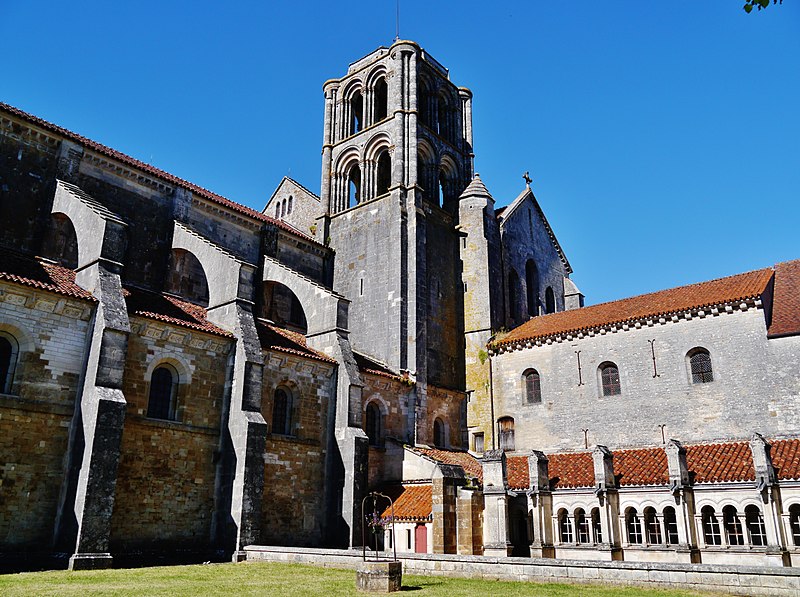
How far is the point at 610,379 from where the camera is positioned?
→ 2841 centimetres

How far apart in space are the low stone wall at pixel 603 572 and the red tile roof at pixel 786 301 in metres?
14.8

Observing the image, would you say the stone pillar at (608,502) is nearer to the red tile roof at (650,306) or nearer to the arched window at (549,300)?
the red tile roof at (650,306)

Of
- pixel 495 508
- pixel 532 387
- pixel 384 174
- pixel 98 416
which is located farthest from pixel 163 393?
pixel 384 174

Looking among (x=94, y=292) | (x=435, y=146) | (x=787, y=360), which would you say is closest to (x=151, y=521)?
(x=94, y=292)

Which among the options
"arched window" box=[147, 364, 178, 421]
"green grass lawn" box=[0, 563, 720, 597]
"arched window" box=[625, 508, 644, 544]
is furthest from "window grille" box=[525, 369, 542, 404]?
"arched window" box=[147, 364, 178, 421]

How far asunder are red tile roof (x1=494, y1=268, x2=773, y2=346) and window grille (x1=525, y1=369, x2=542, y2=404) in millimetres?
1775

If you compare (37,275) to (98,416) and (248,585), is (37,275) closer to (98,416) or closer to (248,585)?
(98,416)

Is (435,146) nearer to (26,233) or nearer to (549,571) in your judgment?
(26,233)

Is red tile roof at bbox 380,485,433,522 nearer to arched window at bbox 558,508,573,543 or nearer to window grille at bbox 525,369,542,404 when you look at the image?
arched window at bbox 558,508,573,543

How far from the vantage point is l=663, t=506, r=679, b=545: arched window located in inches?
850

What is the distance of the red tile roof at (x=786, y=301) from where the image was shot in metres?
24.4

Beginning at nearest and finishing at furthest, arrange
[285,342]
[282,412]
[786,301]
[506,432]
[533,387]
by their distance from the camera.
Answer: [282,412] → [285,342] → [786,301] → [533,387] → [506,432]

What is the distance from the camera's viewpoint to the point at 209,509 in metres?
20.9

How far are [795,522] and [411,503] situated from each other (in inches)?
501
